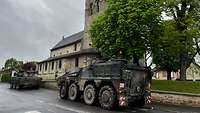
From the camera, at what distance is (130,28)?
3009 cm

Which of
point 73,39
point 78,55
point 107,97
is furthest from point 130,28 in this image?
point 73,39

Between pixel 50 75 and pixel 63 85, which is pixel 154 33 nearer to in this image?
pixel 63 85

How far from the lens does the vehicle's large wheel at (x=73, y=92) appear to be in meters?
20.3

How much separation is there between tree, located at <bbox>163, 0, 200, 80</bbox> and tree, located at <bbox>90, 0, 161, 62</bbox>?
5.45 feet

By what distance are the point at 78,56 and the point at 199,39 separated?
22.7 metres

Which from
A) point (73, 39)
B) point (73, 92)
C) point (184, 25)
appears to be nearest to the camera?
point (73, 92)

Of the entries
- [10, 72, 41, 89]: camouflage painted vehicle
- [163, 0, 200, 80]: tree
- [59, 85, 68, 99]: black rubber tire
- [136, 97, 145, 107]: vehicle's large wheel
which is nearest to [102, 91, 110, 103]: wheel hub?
[136, 97, 145, 107]: vehicle's large wheel

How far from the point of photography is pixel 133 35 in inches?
1200

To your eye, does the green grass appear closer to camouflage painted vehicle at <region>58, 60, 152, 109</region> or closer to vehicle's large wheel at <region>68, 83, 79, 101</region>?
camouflage painted vehicle at <region>58, 60, 152, 109</region>

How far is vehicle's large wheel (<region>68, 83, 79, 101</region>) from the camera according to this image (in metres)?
20.3

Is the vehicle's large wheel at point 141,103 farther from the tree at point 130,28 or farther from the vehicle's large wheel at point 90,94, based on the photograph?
the tree at point 130,28

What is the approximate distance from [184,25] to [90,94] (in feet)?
52.7

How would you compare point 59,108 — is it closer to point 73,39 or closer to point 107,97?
point 107,97

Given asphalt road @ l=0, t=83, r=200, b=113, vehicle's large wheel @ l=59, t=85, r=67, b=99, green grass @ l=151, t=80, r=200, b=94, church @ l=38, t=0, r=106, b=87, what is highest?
church @ l=38, t=0, r=106, b=87
